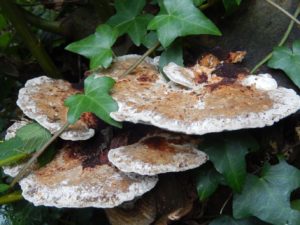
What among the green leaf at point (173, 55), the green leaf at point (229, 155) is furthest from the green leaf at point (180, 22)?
the green leaf at point (229, 155)

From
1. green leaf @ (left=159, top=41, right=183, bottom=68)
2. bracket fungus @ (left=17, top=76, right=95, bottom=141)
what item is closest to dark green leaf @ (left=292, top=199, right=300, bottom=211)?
green leaf @ (left=159, top=41, right=183, bottom=68)

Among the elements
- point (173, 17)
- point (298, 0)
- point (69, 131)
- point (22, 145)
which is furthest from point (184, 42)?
point (22, 145)

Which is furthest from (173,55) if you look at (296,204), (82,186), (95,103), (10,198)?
(10,198)

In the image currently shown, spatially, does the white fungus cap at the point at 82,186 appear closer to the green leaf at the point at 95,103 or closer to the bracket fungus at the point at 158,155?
the bracket fungus at the point at 158,155

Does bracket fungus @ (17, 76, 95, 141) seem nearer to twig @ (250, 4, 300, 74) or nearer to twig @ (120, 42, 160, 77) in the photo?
twig @ (120, 42, 160, 77)

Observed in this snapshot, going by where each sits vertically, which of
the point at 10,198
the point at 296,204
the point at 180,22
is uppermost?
the point at 180,22

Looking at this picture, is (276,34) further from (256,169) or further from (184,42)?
(256,169)

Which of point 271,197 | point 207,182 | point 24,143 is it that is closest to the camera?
point 271,197

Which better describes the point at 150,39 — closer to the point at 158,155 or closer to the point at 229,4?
the point at 229,4

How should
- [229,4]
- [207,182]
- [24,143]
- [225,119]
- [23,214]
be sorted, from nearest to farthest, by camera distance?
[225,119], [207,182], [24,143], [229,4], [23,214]
